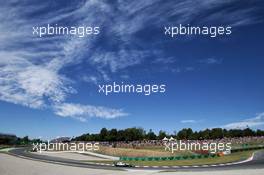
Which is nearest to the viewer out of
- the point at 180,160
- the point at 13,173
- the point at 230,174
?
the point at 230,174

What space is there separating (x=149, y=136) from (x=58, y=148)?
70.2 metres

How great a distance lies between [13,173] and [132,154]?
153ft

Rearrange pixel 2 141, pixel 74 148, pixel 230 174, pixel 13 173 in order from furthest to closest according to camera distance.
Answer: pixel 2 141, pixel 74 148, pixel 13 173, pixel 230 174

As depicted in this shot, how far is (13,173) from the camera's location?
176ft

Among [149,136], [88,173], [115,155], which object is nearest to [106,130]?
[149,136]

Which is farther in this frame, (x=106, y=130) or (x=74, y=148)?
(x=106, y=130)

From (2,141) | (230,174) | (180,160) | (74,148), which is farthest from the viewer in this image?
(2,141)

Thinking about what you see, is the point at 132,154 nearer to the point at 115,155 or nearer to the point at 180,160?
the point at 115,155

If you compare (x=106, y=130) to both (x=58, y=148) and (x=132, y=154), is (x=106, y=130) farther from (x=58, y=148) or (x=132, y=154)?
(x=132, y=154)

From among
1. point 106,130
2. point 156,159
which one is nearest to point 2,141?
point 106,130

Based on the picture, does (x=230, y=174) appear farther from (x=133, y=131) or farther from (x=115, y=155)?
(x=133, y=131)

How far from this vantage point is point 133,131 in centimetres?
18350

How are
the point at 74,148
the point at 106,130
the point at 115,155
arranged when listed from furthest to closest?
the point at 106,130 → the point at 74,148 → the point at 115,155

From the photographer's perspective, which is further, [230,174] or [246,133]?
[246,133]
